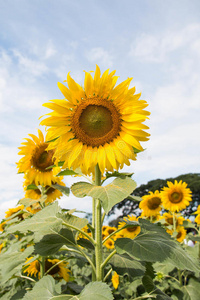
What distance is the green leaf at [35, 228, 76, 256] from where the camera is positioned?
2.01 m

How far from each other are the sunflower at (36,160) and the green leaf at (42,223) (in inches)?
63.2

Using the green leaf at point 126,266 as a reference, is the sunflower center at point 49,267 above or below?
below

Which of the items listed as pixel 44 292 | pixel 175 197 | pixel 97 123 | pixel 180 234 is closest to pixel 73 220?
pixel 44 292

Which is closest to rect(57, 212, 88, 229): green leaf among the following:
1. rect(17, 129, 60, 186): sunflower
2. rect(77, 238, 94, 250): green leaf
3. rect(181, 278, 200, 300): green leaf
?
rect(77, 238, 94, 250): green leaf

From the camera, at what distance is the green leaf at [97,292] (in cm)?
156

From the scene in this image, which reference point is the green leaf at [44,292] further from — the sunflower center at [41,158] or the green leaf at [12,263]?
the sunflower center at [41,158]

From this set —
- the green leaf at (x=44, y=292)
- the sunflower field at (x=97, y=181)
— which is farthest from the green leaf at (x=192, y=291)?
the green leaf at (x=44, y=292)

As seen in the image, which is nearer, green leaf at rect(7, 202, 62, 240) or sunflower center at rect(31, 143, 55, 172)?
green leaf at rect(7, 202, 62, 240)

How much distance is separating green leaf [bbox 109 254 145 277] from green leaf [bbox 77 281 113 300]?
0.32 meters

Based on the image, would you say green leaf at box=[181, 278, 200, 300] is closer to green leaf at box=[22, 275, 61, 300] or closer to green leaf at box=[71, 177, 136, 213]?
green leaf at box=[22, 275, 61, 300]

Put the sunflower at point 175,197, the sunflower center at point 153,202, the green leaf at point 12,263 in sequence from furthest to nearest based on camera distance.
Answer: the sunflower center at point 153,202 < the sunflower at point 175,197 < the green leaf at point 12,263

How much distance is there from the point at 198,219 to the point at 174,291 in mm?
2058

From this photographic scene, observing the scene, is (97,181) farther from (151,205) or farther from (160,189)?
(160,189)

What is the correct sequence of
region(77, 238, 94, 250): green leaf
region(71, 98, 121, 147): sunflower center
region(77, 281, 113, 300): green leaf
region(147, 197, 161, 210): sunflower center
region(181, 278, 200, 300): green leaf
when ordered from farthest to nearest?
region(147, 197, 161, 210): sunflower center → region(181, 278, 200, 300): green leaf → region(71, 98, 121, 147): sunflower center → region(77, 238, 94, 250): green leaf → region(77, 281, 113, 300): green leaf
